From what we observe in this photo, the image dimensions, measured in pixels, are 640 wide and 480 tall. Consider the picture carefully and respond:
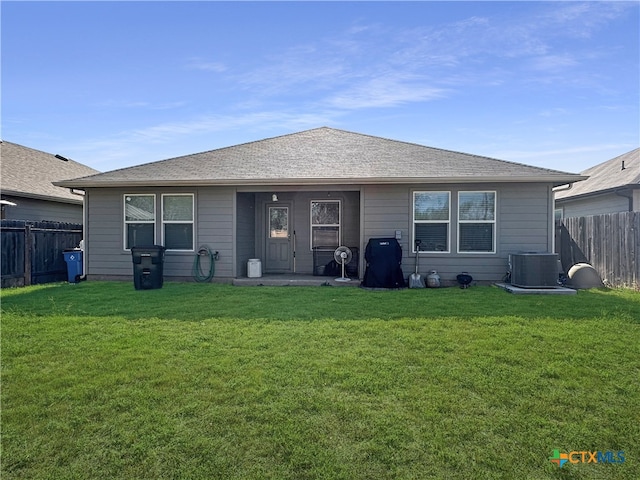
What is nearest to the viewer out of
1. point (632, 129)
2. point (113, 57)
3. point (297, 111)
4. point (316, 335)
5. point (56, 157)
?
point (316, 335)

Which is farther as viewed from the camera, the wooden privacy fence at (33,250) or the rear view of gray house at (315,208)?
the wooden privacy fence at (33,250)

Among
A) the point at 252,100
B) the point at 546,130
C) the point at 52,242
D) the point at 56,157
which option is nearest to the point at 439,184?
the point at 546,130

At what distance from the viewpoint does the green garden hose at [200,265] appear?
343 inches

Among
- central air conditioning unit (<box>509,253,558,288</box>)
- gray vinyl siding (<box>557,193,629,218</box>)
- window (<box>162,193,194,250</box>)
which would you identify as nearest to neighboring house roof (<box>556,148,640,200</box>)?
gray vinyl siding (<box>557,193,629,218</box>)

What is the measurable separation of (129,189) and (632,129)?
14.7 metres

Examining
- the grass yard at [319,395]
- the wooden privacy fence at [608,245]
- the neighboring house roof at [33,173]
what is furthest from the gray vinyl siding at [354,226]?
the neighboring house roof at [33,173]

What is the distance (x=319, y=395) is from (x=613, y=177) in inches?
550

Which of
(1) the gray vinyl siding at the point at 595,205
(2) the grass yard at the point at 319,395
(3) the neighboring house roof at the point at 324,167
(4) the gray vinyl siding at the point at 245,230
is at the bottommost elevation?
(2) the grass yard at the point at 319,395

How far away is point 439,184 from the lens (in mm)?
8211

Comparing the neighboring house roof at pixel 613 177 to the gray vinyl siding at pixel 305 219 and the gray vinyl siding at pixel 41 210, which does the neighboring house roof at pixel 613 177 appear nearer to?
the gray vinyl siding at pixel 305 219

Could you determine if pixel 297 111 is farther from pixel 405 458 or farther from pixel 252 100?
pixel 405 458

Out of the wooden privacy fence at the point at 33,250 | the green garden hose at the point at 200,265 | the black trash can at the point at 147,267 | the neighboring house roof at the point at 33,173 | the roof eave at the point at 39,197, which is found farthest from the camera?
the neighboring house roof at the point at 33,173

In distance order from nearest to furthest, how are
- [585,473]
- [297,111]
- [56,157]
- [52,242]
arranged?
[585,473] → [52,242] → [297,111] → [56,157]

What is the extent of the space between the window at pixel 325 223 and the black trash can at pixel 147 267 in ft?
13.2
